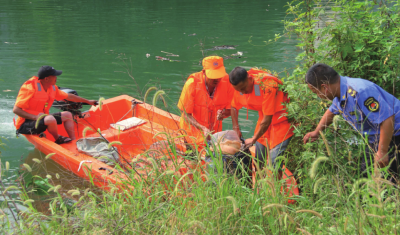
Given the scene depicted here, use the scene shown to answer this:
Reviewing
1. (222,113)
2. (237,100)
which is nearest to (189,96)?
(222,113)

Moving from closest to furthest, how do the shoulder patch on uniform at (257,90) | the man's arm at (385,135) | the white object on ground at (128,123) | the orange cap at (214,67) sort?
1. the man's arm at (385,135)
2. the shoulder patch on uniform at (257,90)
3. the orange cap at (214,67)
4. the white object on ground at (128,123)

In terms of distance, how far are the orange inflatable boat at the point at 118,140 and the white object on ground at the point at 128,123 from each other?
6 cm

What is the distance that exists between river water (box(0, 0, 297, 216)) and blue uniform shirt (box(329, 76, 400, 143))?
2.54 metres

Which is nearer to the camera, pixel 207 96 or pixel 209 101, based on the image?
pixel 207 96

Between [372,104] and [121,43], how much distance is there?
1207 cm

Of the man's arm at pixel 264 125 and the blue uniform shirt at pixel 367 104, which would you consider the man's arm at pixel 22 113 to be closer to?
the man's arm at pixel 264 125

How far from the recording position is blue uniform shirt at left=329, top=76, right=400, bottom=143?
273cm

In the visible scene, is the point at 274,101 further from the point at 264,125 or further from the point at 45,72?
the point at 45,72

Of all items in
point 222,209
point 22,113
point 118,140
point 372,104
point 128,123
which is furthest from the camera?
point 128,123

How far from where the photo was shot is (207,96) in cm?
426

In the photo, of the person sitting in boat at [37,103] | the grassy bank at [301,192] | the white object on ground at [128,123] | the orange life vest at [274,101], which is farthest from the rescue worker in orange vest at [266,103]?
the person sitting in boat at [37,103]

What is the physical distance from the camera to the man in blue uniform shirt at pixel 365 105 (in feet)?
8.93

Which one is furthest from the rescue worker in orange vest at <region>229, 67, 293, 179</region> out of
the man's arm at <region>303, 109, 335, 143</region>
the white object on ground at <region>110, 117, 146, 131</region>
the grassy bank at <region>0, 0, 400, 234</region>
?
the white object on ground at <region>110, 117, 146, 131</region>

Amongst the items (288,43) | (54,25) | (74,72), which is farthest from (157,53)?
(54,25)
